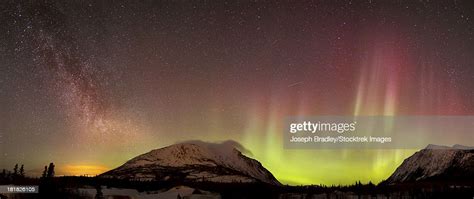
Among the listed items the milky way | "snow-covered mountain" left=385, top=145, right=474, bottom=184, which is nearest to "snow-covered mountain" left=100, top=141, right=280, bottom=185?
the milky way

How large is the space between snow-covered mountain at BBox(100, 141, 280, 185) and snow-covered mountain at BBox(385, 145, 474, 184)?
1382 millimetres

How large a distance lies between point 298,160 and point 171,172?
5.01ft

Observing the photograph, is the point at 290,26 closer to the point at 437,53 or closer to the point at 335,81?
the point at 335,81

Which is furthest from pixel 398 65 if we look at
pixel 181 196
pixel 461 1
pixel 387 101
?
pixel 181 196

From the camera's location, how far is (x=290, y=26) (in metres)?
7.61

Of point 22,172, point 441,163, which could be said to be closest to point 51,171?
point 22,172

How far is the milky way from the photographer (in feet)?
24.4

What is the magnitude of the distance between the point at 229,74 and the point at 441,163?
2.49m

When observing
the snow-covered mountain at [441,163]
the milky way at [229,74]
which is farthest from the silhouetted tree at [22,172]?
the snow-covered mountain at [441,163]

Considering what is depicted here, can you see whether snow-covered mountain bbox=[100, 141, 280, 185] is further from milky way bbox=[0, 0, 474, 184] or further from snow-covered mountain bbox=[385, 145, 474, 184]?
snow-covered mountain bbox=[385, 145, 474, 184]

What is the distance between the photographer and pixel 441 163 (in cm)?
726

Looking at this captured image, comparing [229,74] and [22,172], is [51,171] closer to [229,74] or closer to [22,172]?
[22,172]

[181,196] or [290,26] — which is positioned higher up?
[290,26]

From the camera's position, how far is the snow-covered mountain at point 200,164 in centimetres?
749
